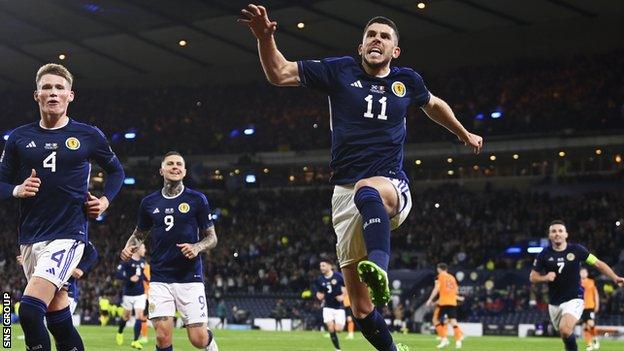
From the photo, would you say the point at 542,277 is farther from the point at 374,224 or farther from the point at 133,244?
the point at 374,224

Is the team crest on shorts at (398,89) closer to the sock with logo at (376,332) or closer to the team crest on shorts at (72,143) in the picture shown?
the sock with logo at (376,332)

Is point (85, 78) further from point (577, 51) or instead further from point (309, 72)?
point (309, 72)

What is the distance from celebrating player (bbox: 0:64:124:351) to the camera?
8.33 meters

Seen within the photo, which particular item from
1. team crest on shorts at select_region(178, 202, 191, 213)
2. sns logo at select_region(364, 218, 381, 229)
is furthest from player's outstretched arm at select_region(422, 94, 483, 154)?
team crest on shorts at select_region(178, 202, 191, 213)

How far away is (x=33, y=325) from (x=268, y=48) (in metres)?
2.86

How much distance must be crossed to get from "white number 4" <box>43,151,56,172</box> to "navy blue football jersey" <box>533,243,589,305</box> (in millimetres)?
9261

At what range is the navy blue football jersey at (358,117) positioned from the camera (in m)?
7.91

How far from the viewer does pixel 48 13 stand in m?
46.0

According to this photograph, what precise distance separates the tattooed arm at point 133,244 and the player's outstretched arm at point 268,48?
497 cm

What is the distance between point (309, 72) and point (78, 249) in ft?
8.23

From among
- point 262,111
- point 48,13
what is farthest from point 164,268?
point 262,111

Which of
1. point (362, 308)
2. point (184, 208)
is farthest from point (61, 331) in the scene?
point (184, 208)

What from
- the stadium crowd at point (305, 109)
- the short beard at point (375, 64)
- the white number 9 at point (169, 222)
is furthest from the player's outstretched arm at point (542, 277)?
the stadium crowd at point (305, 109)

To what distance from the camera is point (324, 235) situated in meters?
48.0
